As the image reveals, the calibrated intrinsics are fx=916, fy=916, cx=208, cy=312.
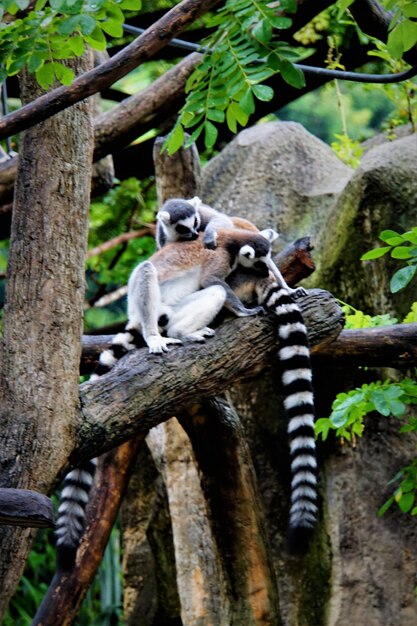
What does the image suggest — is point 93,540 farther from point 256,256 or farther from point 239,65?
point 239,65

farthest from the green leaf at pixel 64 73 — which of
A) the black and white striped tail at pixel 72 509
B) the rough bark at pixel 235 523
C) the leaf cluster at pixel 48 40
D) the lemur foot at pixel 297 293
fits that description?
the rough bark at pixel 235 523

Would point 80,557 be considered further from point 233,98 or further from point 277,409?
point 233,98

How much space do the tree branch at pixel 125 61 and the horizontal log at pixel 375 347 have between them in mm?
1904

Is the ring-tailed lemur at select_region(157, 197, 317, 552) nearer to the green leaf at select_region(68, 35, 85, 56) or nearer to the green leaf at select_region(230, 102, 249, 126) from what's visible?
the green leaf at select_region(230, 102, 249, 126)

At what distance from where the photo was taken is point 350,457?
243 inches

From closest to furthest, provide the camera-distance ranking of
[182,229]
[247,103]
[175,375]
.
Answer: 1. [247,103]
2. [175,375]
3. [182,229]

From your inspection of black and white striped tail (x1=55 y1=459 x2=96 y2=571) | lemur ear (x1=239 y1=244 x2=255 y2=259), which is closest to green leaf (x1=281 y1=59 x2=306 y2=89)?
lemur ear (x1=239 y1=244 x2=255 y2=259)

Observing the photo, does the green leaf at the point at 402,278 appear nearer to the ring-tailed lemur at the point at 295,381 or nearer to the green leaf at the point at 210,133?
the ring-tailed lemur at the point at 295,381

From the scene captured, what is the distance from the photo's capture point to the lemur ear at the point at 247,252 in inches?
195

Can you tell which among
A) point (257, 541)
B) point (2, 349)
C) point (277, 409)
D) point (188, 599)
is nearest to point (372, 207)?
point (277, 409)

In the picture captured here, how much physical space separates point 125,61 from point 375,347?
7.18 ft

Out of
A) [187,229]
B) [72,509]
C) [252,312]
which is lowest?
[72,509]

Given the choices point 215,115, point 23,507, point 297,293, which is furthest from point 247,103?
point 23,507

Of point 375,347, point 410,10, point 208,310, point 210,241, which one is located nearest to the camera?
point 410,10
